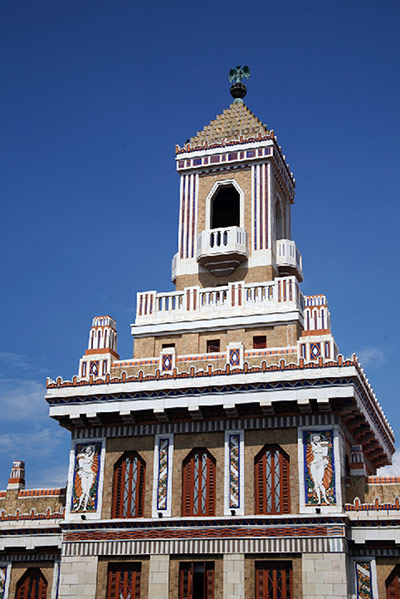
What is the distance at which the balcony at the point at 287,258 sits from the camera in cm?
4056

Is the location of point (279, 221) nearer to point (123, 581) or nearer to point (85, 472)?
point (85, 472)

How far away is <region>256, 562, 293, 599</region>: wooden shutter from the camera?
3003 centimetres

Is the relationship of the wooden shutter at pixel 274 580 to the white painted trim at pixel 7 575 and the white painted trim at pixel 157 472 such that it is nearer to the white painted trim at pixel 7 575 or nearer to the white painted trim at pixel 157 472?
the white painted trim at pixel 157 472

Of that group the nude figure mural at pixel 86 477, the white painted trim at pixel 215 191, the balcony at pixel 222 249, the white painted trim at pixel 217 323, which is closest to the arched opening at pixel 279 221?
the white painted trim at pixel 215 191

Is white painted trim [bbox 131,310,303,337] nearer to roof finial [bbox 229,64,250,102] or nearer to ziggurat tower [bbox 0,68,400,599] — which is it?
ziggurat tower [bbox 0,68,400,599]

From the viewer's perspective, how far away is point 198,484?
32438mm

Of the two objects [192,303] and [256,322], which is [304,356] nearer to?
[256,322]

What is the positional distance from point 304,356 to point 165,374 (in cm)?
591

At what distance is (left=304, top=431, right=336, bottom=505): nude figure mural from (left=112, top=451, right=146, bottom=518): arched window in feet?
22.7

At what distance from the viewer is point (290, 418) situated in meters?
32.3

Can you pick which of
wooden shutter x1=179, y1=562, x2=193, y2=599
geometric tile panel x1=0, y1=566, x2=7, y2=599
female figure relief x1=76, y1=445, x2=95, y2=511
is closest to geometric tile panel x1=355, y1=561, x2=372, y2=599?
wooden shutter x1=179, y1=562, x2=193, y2=599

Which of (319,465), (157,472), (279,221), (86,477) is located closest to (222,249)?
(279,221)

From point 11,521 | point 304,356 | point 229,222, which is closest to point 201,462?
point 304,356

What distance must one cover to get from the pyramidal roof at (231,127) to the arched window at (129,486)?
18.2 metres
